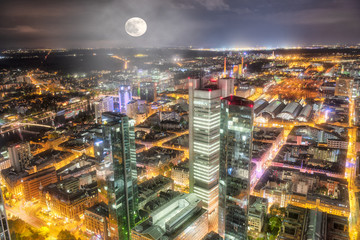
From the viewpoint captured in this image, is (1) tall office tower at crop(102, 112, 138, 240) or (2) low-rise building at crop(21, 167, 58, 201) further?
(2) low-rise building at crop(21, 167, 58, 201)

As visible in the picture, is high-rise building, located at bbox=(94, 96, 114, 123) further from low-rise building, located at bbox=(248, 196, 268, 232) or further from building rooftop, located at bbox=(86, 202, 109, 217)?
low-rise building, located at bbox=(248, 196, 268, 232)

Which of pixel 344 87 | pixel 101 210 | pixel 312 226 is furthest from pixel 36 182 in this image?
pixel 344 87

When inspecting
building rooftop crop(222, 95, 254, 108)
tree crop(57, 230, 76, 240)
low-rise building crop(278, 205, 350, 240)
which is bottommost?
tree crop(57, 230, 76, 240)

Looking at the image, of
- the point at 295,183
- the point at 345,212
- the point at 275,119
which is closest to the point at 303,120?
the point at 275,119

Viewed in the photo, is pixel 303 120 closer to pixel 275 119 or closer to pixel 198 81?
pixel 275 119

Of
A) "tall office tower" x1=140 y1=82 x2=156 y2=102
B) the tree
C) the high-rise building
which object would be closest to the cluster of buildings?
the tree

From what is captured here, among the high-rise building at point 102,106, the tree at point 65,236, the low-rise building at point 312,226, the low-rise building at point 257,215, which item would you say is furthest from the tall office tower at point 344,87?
the tree at point 65,236
